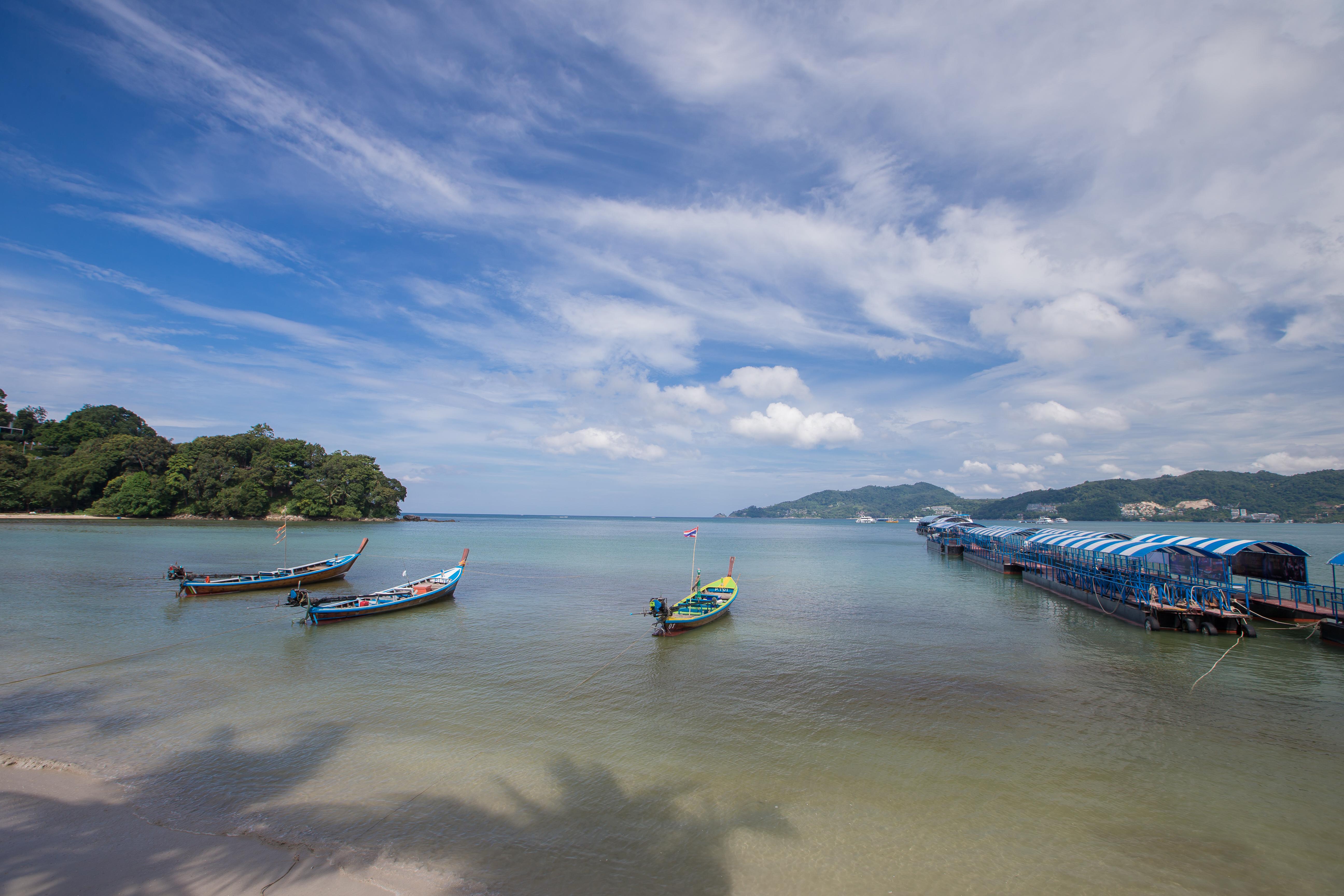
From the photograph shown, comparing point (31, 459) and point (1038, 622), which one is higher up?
point (31, 459)

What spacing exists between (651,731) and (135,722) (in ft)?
34.9

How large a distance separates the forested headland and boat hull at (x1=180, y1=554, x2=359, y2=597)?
263 ft

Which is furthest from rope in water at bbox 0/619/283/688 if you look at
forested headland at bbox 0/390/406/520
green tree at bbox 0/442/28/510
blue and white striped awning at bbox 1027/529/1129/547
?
green tree at bbox 0/442/28/510

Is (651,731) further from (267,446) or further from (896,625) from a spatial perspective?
(267,446)

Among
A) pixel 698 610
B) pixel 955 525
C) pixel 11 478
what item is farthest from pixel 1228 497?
pixel 11 478

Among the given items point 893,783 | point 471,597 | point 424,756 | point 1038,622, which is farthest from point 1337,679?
point 471,597

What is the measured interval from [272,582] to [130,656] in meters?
12.8

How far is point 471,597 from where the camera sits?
2947 centimetres

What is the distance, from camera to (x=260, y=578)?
28.5m

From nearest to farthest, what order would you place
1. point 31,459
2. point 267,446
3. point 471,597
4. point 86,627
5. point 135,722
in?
point 135,722, point 86,627, point 471,597, point 31,459, point 267,446

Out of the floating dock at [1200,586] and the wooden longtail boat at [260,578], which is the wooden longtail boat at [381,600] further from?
the floating dock at [1200,586]

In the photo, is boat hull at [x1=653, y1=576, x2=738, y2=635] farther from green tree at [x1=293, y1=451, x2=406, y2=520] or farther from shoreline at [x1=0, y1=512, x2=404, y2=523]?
green tree at [x1=293, y1=451, x2=406, y2=520]

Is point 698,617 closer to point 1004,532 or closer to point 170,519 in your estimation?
point 1004,532

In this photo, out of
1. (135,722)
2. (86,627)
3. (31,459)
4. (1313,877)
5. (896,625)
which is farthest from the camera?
(31,459)
